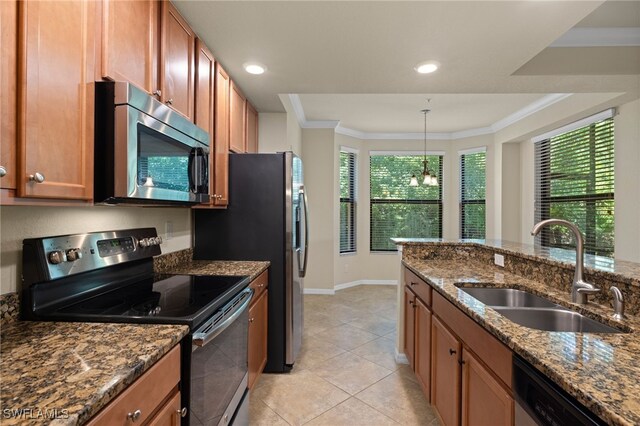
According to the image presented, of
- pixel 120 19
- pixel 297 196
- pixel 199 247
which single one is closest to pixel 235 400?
pixel 199 247

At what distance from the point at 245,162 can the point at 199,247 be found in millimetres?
777

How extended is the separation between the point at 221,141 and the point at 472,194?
14.8ft

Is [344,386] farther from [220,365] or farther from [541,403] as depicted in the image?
[541,403]

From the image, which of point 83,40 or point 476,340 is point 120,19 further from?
point 476,340

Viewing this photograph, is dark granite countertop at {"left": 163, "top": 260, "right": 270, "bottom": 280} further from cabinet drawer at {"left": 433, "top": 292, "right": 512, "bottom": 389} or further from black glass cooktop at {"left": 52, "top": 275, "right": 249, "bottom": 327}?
cabinet drawer at {"left": 433, "top": 292, "right": 512, "bottom": 389}

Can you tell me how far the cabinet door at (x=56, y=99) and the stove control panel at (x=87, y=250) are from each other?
326 millimetres

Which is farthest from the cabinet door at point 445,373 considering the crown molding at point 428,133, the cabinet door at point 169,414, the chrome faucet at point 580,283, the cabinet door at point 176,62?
the crown molding at point 428,133

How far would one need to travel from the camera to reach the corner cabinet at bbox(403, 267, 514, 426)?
1.13 meters

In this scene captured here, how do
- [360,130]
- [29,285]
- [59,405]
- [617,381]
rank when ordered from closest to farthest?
[59,405] → [617,381] → [29,285] → [360,130]

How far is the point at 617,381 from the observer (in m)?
0.78

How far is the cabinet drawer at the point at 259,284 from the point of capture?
2.09 meters

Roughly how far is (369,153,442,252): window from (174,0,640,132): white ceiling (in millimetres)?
2841

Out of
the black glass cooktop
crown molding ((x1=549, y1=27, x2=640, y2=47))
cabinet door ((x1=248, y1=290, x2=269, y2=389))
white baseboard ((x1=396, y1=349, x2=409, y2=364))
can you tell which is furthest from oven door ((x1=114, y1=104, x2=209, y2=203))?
crown molding ((x1=549, y1=27, x2=640, y2=47))

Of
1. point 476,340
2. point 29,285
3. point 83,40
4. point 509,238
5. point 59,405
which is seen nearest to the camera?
point 59,405
